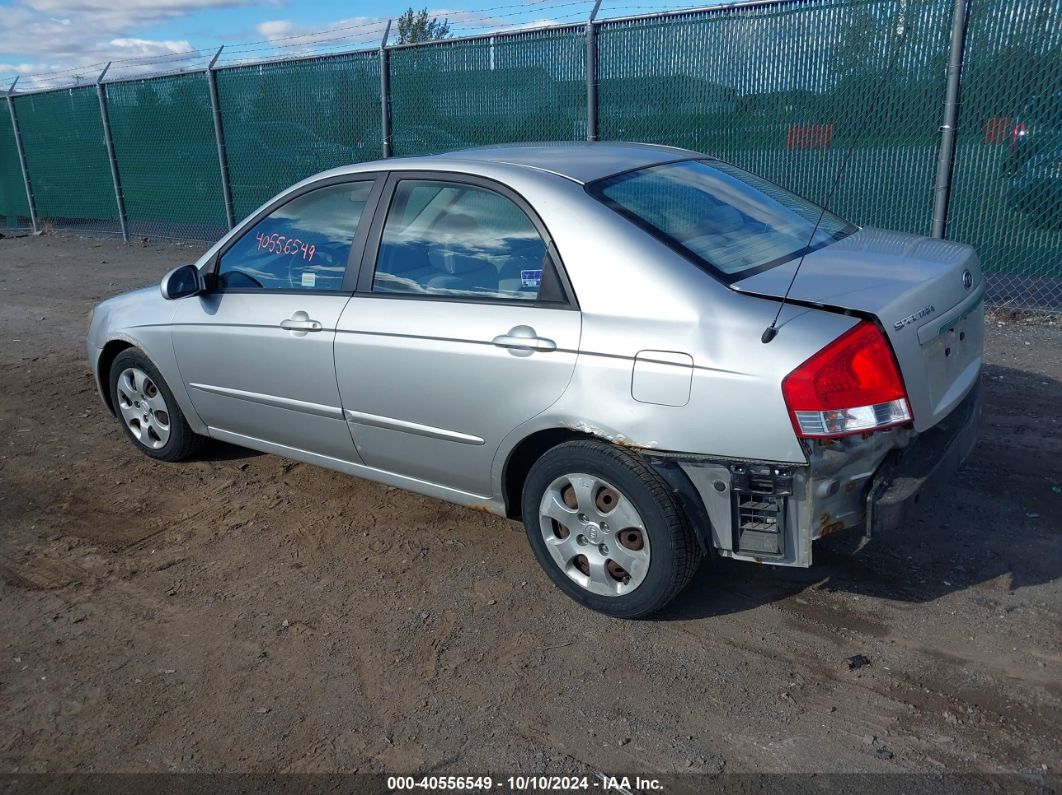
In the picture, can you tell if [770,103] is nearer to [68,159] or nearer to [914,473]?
[914,473]

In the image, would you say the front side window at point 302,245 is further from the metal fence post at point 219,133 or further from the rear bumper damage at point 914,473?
the metal fence post at point 219,133

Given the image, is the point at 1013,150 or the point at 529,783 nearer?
the point at 529,783

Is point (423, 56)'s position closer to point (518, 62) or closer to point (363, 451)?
point (518, 62)

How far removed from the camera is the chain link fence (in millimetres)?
7504

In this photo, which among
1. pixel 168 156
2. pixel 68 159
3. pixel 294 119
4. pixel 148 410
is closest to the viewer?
pixel 148 410

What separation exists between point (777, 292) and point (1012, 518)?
193 centimetres

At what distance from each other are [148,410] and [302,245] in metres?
1.65

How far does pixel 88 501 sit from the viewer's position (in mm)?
5008

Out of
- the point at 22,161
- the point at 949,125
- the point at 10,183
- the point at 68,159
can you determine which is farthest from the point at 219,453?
the point at 10,183

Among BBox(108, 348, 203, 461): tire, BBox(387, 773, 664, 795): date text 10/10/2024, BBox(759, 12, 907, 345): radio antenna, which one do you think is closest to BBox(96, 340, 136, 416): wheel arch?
BBox(108, 348, 203, 461): tire

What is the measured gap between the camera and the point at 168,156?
1461cm

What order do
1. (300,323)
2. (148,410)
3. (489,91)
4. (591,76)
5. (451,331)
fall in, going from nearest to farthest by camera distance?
(451,331) < (300,323) < (148,410) < (591,76) < (489,91)

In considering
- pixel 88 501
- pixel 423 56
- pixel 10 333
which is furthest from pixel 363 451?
pixel 423 56

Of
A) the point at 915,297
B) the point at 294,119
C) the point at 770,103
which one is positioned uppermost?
the point at 770,103
